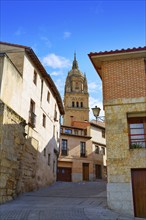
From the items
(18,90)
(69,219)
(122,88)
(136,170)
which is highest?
(18,90)

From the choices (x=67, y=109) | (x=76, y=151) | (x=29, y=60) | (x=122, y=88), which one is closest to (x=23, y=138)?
(x=29, y=60)

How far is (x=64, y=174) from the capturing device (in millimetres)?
31891

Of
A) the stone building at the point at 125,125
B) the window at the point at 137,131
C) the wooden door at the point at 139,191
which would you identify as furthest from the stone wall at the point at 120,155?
the window at the point at 137,131

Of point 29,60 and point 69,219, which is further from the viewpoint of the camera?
point 29,60

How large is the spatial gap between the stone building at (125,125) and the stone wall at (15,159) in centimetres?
466

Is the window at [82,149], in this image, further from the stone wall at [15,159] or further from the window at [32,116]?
the window at [32,116]

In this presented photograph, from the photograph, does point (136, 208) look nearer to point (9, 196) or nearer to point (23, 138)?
point (9, 196)

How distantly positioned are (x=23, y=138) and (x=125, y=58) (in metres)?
7.08

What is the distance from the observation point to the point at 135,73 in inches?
427


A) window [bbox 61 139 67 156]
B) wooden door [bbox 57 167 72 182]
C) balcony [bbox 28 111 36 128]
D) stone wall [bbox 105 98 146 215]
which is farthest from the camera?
window [bbox 61 139 67 156]

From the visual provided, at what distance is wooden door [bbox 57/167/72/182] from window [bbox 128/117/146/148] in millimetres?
21760

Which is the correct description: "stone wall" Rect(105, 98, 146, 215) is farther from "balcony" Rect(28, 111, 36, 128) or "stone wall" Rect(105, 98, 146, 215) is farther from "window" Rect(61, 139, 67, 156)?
"window" Rect(61, 139, 67, 156)

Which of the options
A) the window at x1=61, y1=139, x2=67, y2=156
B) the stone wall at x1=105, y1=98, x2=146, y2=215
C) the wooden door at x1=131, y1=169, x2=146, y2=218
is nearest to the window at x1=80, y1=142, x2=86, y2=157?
the window at x1=61, y1=139, x2=67, y2=156

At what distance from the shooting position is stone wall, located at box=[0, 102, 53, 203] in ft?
37.5
